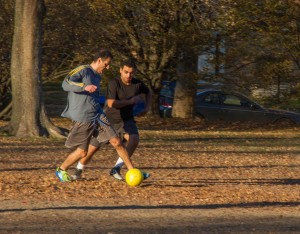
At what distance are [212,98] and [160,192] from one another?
17.7 m

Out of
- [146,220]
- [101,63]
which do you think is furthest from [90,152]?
Answer: [146,220]

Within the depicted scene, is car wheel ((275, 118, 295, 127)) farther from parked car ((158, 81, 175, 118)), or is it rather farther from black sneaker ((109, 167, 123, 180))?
black sneaker ((109, 167, 123, 180))

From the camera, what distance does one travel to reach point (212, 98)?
29.1m

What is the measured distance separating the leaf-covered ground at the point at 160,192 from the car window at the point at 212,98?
31.4ft

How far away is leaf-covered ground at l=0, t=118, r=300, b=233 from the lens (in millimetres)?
9469

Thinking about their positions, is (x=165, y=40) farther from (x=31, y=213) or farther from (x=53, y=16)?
(x=31, y=213)

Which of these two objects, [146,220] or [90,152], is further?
[90,152]

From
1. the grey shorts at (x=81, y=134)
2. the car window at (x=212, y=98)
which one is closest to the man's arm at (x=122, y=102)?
the grey shorts at (x=81, y=134)

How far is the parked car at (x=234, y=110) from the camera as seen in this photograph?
28344mm

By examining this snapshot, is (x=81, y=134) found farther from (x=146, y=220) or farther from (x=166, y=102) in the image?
(x=166, y=102)

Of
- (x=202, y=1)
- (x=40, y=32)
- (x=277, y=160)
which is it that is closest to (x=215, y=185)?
(x=277, y=160)

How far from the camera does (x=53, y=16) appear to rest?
24172mm

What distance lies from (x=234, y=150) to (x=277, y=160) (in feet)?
6.39

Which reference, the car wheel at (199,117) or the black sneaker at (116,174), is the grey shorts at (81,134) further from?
the car wheel at (199,117)
